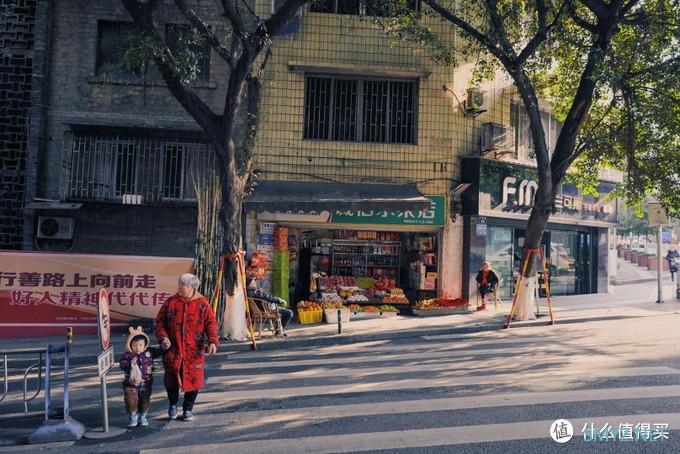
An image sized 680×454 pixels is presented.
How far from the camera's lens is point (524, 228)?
58.9 ft

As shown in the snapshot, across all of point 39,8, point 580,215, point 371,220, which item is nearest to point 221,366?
point 371,220

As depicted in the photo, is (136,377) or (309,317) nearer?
(136,377)

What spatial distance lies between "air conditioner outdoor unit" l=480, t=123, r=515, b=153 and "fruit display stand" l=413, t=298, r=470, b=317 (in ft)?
14.9

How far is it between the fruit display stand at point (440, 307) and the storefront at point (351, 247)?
68 cm

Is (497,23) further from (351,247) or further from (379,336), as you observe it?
(379,336)

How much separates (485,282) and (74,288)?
10604mm

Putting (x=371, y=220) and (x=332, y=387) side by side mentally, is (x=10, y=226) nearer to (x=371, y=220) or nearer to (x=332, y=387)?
(x=371, y=220)

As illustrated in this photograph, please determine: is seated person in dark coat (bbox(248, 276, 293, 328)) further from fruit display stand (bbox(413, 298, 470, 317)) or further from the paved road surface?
fruit display stand (bbox(413, 298, 470, 317))

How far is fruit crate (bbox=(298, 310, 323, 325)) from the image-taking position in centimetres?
1349

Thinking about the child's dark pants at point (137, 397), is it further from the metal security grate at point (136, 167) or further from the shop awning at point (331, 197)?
the metal security grate at point (136, 167)

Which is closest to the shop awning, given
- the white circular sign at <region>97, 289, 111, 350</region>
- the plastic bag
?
the white circular sign at <region>97, 289, 111, 350</region>

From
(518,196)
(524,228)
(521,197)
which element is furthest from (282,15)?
(524,228)

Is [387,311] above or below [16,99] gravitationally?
below

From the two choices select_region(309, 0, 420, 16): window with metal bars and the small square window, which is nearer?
the small square window
